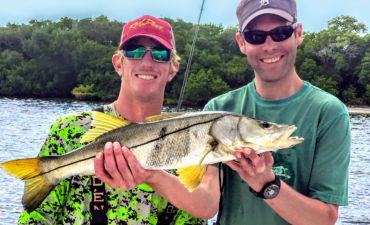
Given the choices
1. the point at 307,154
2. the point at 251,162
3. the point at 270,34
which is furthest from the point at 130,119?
the point at 307,154

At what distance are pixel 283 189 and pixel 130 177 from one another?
1.02 meters

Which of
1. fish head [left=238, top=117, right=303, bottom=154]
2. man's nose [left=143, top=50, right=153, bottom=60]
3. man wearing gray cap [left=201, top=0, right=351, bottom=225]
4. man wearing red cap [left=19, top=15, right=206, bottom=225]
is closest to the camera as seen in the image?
fish head [left=238, top=117, right=303, bottom=154]

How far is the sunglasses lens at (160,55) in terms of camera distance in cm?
434

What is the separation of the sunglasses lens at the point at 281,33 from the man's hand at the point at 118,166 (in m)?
1.35

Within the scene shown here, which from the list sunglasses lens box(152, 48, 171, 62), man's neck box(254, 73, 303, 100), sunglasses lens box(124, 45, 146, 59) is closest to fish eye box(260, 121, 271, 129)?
man's neck box(254, 73, 303, 100)

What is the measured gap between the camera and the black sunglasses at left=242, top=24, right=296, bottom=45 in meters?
4.22

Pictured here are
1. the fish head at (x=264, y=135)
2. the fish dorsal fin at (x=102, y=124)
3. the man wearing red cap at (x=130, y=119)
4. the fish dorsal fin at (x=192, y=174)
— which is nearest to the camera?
the fish head at (x=264, y=135)

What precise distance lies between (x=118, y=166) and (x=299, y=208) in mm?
1260

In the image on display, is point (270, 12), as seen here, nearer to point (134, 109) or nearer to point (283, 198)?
point (134, 109)

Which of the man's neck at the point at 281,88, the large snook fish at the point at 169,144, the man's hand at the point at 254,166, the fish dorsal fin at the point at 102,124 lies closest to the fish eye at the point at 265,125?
the large snook fish at the point at 169,144

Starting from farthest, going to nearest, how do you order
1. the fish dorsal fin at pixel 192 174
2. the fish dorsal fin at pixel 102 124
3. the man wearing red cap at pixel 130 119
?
the man wearing red cap at pixel 130 119 < the fish dorsal fin at pixel 102 124 < the fish dorsal fin at pixel 192 174

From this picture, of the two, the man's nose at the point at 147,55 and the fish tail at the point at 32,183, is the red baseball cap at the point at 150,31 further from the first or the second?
the fish tail at the point at 32,183

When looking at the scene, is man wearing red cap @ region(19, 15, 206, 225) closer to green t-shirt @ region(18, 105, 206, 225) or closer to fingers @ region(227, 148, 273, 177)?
green t-shirt @ region(18, 105, 206, 225)

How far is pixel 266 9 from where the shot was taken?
13.8ft
